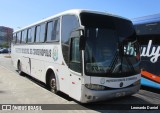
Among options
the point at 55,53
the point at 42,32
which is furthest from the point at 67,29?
the point at 42,32

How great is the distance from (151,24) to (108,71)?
418 cm

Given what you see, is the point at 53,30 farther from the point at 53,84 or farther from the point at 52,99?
the point at 52,99

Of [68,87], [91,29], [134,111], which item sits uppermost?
[91,29]

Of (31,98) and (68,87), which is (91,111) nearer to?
(68,87)

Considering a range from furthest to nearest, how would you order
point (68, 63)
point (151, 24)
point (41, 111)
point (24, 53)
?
point (24, 53)
point (151, 24)
point (68, 63)
point (41, 111)

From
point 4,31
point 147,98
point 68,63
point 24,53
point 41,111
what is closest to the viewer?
point 41,111

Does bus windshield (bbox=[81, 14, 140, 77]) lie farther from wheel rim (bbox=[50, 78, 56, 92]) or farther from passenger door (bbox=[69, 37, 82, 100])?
wheel rim (bbox=[50, 78, 56, 92])

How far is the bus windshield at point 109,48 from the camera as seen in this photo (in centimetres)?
739

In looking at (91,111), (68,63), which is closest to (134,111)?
(91,111)

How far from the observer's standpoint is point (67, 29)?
8664mm

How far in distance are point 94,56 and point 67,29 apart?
175cm

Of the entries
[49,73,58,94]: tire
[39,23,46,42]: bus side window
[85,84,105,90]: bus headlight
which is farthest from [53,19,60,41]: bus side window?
[85,84,105,90]: bus headlight

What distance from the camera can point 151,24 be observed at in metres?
10.7

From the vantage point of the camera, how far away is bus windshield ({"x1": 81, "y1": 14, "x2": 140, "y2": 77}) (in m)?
7.39
